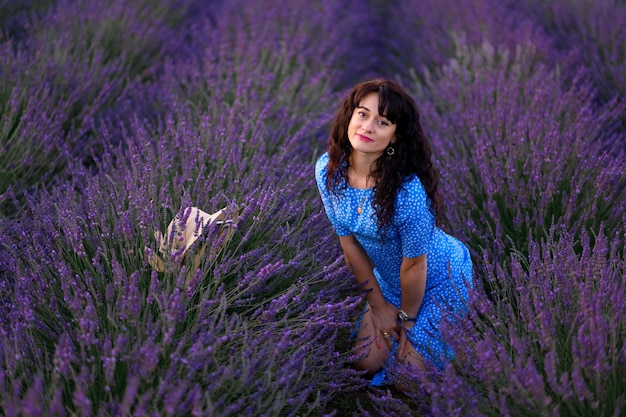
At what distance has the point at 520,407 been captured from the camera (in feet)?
5.36

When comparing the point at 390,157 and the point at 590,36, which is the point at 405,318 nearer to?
the point at 390,157

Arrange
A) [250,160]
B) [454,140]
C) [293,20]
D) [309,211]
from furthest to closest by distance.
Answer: [293,20]
[454,140]
[250,160]
[309,211]

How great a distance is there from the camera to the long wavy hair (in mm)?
2080

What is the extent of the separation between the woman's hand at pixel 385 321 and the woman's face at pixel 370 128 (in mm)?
606

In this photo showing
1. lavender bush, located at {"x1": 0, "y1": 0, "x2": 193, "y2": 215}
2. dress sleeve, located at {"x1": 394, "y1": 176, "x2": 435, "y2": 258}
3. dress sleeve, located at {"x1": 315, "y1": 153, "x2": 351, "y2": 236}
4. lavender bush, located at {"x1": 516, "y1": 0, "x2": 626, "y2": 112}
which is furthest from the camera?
lavender bush, located at {"x1": 516, "y1": 0, "x2": 626, "y2": 112}

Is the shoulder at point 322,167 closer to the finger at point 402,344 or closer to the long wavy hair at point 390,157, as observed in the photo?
the long wavy hair at point 390,157

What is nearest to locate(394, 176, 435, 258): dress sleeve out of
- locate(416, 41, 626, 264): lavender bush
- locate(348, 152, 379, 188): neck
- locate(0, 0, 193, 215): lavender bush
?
locate(348, 152, 379, 188): neck

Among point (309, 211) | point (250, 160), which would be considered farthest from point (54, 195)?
point (309, 211)

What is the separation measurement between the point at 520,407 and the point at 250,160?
5.43ft

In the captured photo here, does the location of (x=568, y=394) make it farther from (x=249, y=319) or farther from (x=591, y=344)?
(x=249, y=319)

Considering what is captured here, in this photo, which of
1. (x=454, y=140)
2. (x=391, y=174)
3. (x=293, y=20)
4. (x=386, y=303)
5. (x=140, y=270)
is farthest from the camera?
(x=293, y=20)

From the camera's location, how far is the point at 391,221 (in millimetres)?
2115

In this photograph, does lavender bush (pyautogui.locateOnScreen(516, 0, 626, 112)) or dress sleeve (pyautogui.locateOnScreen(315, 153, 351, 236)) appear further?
lavender bush (pyautogui.locateOnScreen(516, 0, 626, 112))

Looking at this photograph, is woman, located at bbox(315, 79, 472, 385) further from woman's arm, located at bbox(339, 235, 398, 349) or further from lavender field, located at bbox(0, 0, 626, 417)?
lavender field, located at bbox(0, 0, 626, 417)
